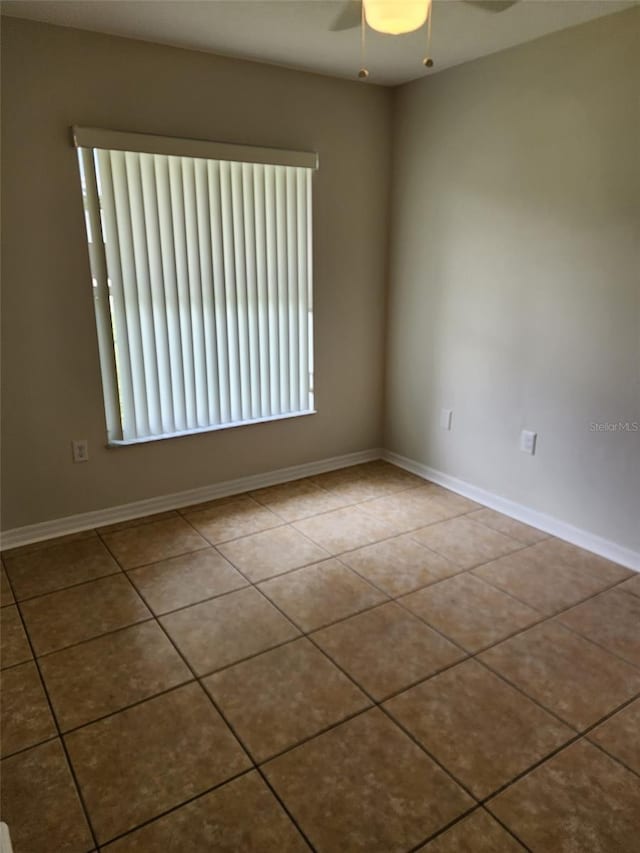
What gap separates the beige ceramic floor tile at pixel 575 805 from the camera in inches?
54.7

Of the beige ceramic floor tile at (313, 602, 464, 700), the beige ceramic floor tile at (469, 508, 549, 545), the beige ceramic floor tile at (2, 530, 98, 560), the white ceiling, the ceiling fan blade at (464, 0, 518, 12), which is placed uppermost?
the white ceiling

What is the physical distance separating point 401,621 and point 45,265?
219 centimetres

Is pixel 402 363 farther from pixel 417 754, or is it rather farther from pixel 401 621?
pixel 417 754

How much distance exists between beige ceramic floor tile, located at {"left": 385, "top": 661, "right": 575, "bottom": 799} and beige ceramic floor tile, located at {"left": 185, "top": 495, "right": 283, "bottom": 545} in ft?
4.36

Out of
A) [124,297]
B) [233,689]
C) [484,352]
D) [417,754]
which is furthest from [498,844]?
[124,297]

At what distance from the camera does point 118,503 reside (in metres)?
3.08

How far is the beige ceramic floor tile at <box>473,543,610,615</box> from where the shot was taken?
2359 millimetres

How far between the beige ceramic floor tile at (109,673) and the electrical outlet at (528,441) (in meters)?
1.98

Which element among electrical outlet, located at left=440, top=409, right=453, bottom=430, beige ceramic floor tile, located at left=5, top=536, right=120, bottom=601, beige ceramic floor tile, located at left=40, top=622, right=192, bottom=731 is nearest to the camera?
beige ceramic floor tile, located at left=40, top=622, right=192, bottom=731

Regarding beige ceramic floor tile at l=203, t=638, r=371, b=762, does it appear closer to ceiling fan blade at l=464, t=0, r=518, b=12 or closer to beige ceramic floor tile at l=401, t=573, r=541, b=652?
beige ceramic floor tile at l=401, t=573, r=541, b=652

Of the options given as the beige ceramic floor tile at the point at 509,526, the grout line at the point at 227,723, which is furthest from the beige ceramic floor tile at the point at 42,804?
the beige ceramic floor tile at the point at 509,526

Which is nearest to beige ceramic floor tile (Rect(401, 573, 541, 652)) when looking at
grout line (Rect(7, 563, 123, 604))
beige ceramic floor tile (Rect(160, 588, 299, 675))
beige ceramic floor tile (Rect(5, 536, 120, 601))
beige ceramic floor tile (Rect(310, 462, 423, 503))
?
beige ceramic floor tile (Rect(160, 588, 299, 675))

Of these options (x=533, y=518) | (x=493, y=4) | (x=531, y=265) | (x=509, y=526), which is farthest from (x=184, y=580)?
(x=493, y=4)

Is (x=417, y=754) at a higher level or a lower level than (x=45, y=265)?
lower
